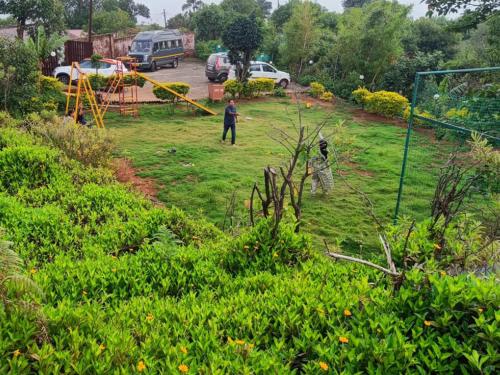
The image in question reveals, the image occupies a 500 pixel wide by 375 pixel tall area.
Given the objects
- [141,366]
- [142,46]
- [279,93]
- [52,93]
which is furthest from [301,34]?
[141,366]

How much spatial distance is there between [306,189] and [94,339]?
772 centimetres

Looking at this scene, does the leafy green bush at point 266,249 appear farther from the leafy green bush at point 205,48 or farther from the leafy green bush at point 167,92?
the leafy green bush at point 205,48

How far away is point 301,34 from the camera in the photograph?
85.1 ft

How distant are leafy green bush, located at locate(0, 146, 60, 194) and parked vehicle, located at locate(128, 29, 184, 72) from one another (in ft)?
68.2

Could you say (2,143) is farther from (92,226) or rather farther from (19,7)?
(19,7)

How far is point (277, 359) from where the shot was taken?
275 cm

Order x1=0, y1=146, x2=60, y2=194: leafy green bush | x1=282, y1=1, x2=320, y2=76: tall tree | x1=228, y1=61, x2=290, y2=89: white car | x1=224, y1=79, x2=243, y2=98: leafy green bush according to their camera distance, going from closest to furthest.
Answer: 1. x1=0, y1=146, x2=60, y2=194: leafy green bush
2. x1=224, y1=79, x2=243, y2=98: leafy green bush
3. x1=228, y1=61, x2=290, y2=89: white car
4. x1=282, y1=1, x2=320, y2=76: tall tree

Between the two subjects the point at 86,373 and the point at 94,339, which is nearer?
the point at 86,373

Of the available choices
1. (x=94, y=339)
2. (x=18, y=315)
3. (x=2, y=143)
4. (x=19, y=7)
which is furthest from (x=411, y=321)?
(x=19, y=7)

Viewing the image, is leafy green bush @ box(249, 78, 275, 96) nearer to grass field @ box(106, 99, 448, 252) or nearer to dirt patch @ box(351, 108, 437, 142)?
grass field @ box(106, 99, 448, 252)

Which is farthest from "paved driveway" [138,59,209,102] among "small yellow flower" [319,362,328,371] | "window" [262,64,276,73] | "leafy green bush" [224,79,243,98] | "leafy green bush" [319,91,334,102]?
"small yellow flower" [319,362,328,371]

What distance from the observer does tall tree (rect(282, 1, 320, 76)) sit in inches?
1008

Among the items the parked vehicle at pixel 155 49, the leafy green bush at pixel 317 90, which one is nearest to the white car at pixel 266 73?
the leafy green bush at pixel 317 90

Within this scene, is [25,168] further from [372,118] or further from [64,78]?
[64,78]
